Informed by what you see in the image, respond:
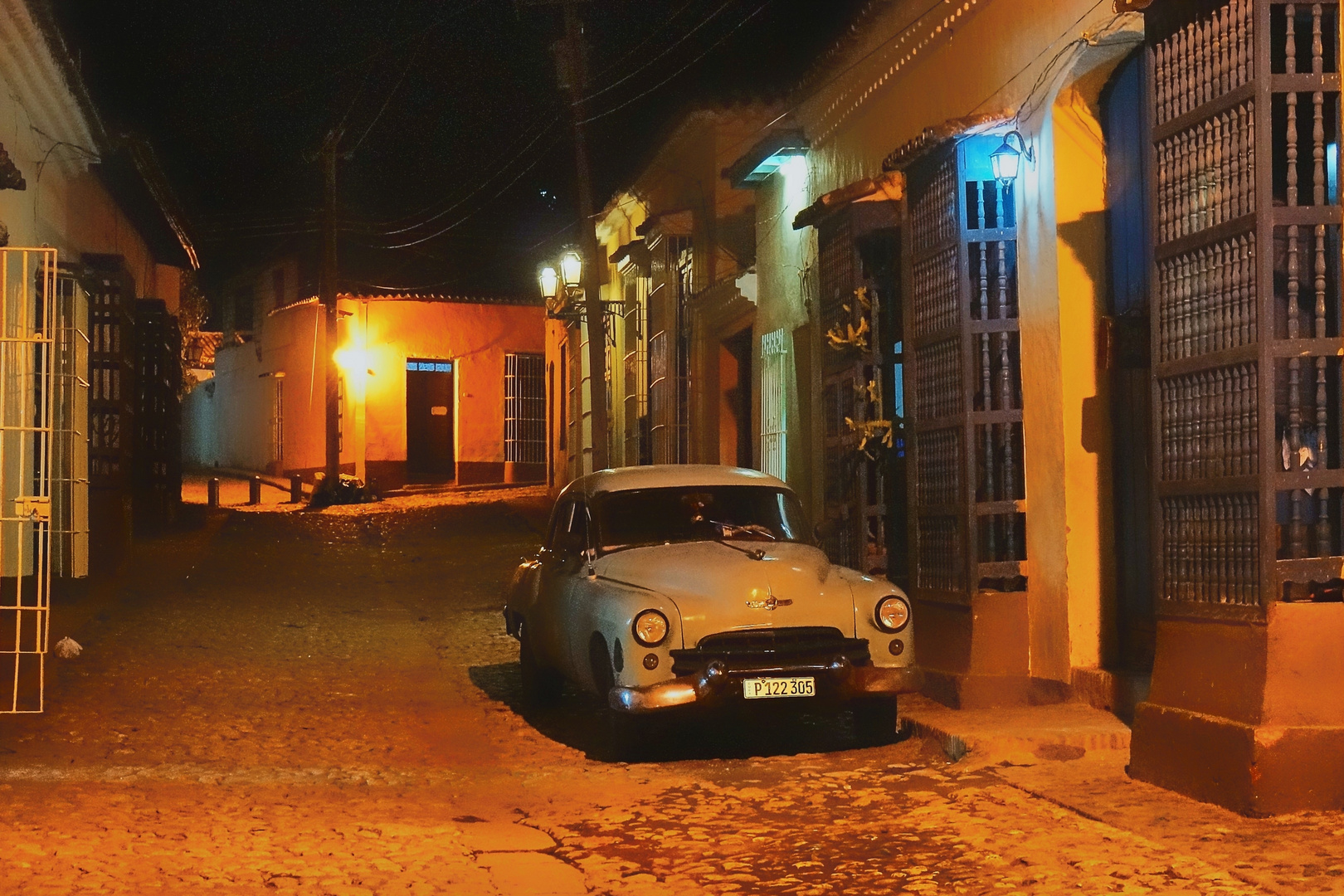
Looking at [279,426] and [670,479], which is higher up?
[279,426]

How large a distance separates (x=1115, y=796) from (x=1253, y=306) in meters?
2.31

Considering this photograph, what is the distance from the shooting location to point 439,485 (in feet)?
110

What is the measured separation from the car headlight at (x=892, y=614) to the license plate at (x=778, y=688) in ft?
1.95

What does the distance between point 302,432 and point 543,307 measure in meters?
6.39

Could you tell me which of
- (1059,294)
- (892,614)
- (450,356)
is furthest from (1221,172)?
(450,356)

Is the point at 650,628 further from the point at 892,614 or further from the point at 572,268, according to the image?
the point at 572,268

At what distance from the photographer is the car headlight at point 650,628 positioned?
791 cm

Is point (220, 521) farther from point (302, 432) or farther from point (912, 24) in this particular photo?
point (912, 24)

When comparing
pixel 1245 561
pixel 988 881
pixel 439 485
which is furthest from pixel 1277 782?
pixel 439 485

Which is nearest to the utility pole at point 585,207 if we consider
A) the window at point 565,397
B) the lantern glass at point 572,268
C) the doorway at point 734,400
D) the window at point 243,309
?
the lantern glass at point 572,268

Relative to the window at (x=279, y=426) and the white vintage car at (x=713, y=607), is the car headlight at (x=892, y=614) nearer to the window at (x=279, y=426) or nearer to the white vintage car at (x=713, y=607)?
the white vintage car at (x=713, y=607)

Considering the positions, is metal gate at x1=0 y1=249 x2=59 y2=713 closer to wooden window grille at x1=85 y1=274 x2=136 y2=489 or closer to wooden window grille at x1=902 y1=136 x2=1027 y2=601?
wooden window grille at x1=85 y1=274 x2=136 y2=489

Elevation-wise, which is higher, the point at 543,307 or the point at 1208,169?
the point at 543,307

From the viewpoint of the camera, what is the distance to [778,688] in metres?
7.94
